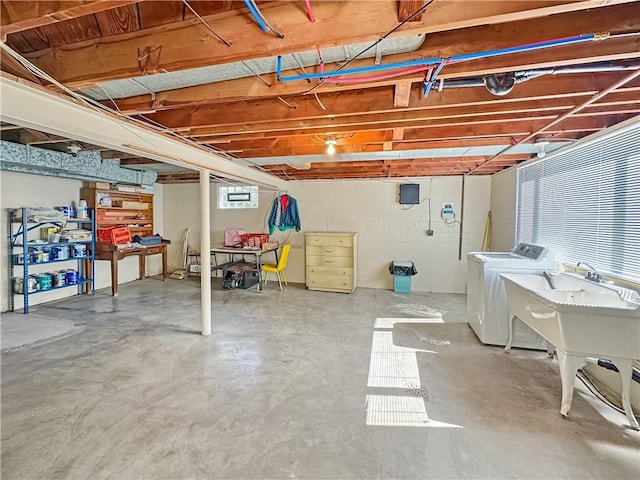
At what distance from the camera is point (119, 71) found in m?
1.79

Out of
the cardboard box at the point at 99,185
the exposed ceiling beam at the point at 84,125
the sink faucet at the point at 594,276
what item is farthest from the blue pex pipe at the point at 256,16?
the cardboard box at the point at 99,185

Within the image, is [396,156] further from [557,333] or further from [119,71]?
[119,71]

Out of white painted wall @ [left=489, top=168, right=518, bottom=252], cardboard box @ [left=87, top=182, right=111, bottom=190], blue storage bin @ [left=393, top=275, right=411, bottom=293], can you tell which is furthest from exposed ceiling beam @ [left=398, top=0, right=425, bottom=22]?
cardboard box @ [left=87, top=182, right=111, bottom=190]

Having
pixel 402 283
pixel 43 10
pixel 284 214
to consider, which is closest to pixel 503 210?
pixel 402 283

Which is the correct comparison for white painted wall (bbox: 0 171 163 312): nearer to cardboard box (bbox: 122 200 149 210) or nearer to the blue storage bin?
cardboard box (bbox: 122 200 149 210)

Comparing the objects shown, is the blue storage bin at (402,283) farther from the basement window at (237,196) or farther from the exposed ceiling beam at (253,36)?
the exposed ceiling beam at (253,36)

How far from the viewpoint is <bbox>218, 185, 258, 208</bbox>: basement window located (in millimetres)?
6840

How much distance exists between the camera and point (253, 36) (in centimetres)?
152

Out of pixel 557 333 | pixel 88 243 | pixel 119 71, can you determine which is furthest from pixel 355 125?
pixel 88 243

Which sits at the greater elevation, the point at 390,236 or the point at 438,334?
the point at 390,236

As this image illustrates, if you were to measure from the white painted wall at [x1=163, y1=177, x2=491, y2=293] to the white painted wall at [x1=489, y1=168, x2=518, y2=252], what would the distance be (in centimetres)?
23

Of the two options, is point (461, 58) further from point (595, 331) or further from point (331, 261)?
point (331, 261)

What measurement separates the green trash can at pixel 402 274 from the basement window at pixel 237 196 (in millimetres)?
3334

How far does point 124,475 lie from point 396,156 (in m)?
4.04
